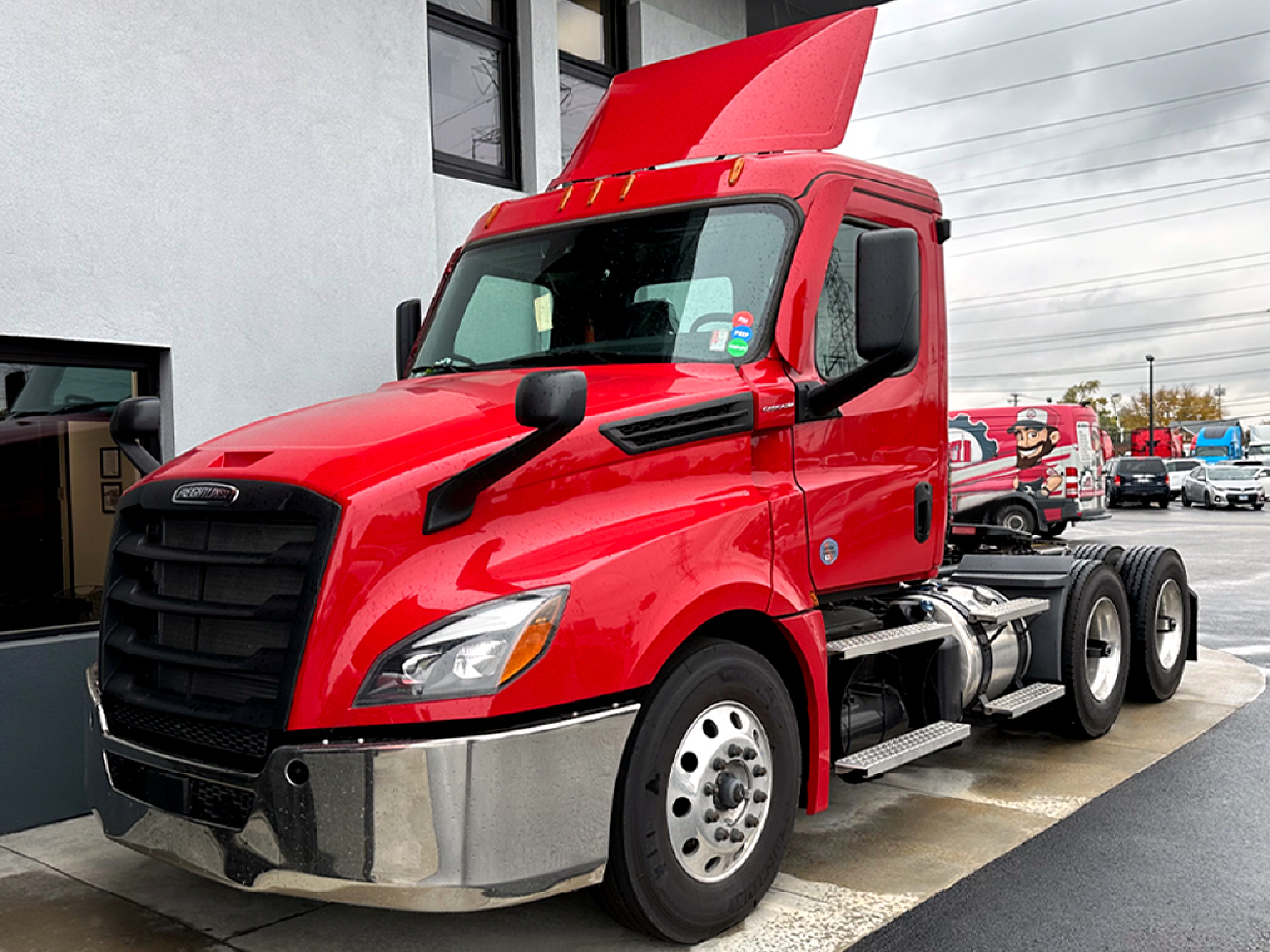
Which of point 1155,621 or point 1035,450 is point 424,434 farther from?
point 1035,450

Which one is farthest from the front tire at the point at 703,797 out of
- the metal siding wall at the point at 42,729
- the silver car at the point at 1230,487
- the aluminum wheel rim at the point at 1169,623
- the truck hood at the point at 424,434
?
the silver car at the point at 1230,487

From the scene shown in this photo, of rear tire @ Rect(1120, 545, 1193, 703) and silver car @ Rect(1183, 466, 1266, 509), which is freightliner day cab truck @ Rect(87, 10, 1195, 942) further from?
silver car @ Rect(1183, 466, 1266, 509)

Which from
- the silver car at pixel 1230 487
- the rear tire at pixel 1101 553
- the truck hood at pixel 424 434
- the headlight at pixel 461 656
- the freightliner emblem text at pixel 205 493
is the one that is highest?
the truck hood at pixel 424 434

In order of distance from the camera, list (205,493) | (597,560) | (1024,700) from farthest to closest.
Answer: (1024,700) < (205,493) < (597,560)

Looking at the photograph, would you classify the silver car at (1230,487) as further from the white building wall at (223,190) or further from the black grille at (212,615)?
the black grille at (212,615)

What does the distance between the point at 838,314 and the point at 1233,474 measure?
132 feet

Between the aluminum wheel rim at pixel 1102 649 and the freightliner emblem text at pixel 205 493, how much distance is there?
198 inches

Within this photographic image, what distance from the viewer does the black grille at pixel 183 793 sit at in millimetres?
3541

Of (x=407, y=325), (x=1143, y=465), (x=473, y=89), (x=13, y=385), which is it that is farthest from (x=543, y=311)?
(x=1143, y=465)

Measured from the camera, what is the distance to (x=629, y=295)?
4.84 meters

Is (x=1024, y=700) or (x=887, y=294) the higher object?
(x=887, y=294)

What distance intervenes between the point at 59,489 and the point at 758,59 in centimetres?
416

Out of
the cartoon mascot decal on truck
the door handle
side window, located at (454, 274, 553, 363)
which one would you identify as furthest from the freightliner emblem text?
the cartoon mascot decal on truck

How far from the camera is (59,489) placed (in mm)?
6293
